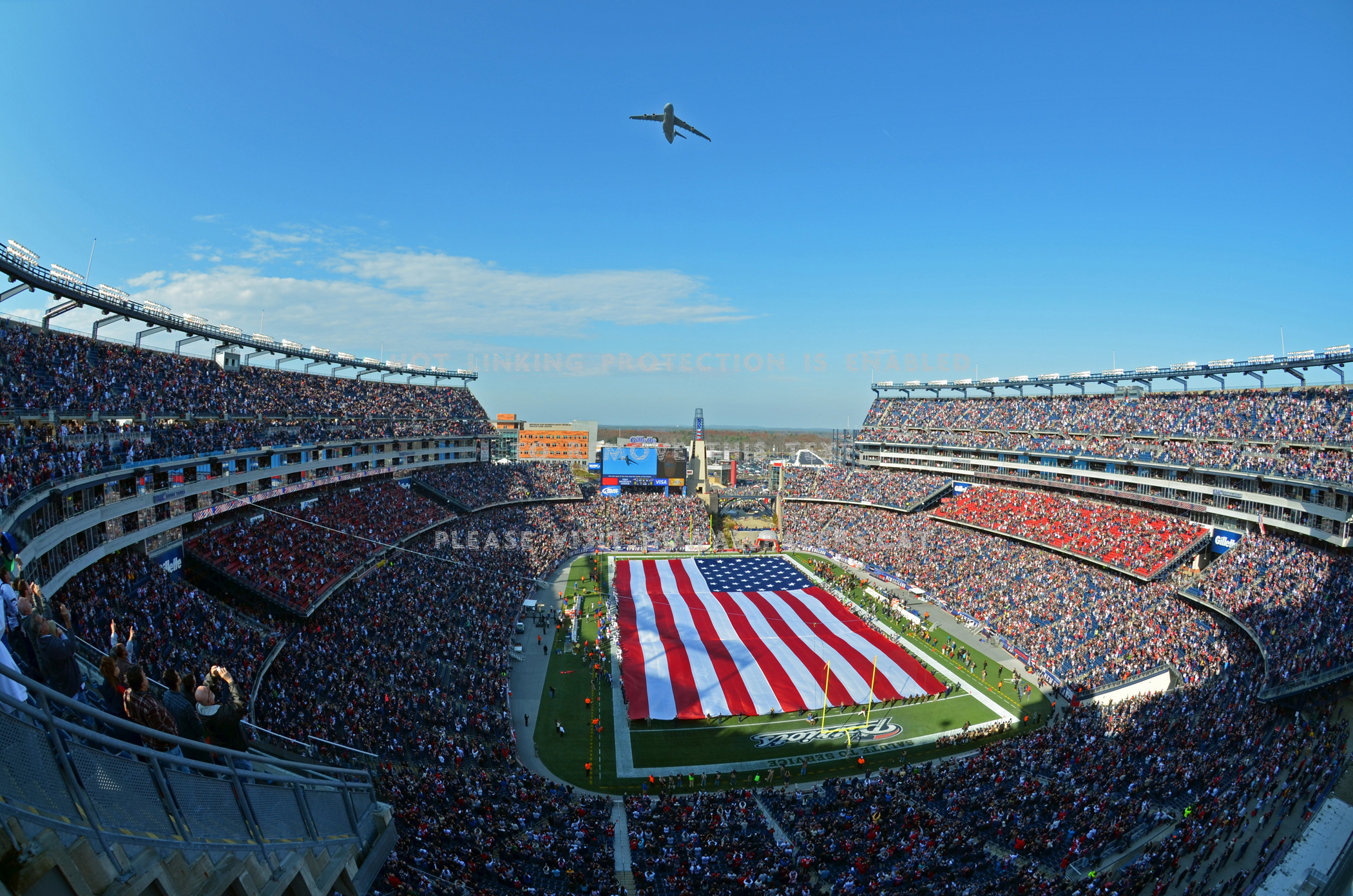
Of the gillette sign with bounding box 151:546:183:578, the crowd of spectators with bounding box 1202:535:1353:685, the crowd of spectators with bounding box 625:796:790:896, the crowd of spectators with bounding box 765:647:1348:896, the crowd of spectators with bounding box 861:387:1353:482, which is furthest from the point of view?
the crowd of spectators with bounding box 861:387:1353:482

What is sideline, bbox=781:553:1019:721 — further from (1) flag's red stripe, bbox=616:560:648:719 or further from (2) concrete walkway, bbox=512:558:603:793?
(2) concrete walkway, bbox=512:558:603:793

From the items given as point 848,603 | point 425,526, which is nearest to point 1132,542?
point 848,603

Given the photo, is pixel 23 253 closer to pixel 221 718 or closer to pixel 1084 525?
pixel 221 718

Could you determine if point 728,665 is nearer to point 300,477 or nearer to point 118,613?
point 118,613

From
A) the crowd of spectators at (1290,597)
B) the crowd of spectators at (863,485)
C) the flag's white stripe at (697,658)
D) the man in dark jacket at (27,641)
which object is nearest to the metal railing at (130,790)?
the man in dark jacket at (27,641)

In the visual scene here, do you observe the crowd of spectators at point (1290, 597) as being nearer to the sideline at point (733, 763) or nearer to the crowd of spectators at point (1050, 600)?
the crowd of spectators at point (1050, 600)

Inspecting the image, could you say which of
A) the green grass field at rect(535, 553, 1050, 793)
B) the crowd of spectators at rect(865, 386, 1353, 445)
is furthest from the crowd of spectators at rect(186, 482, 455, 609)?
the crowd of spectators at rect(865, 386, 1353, 445)
